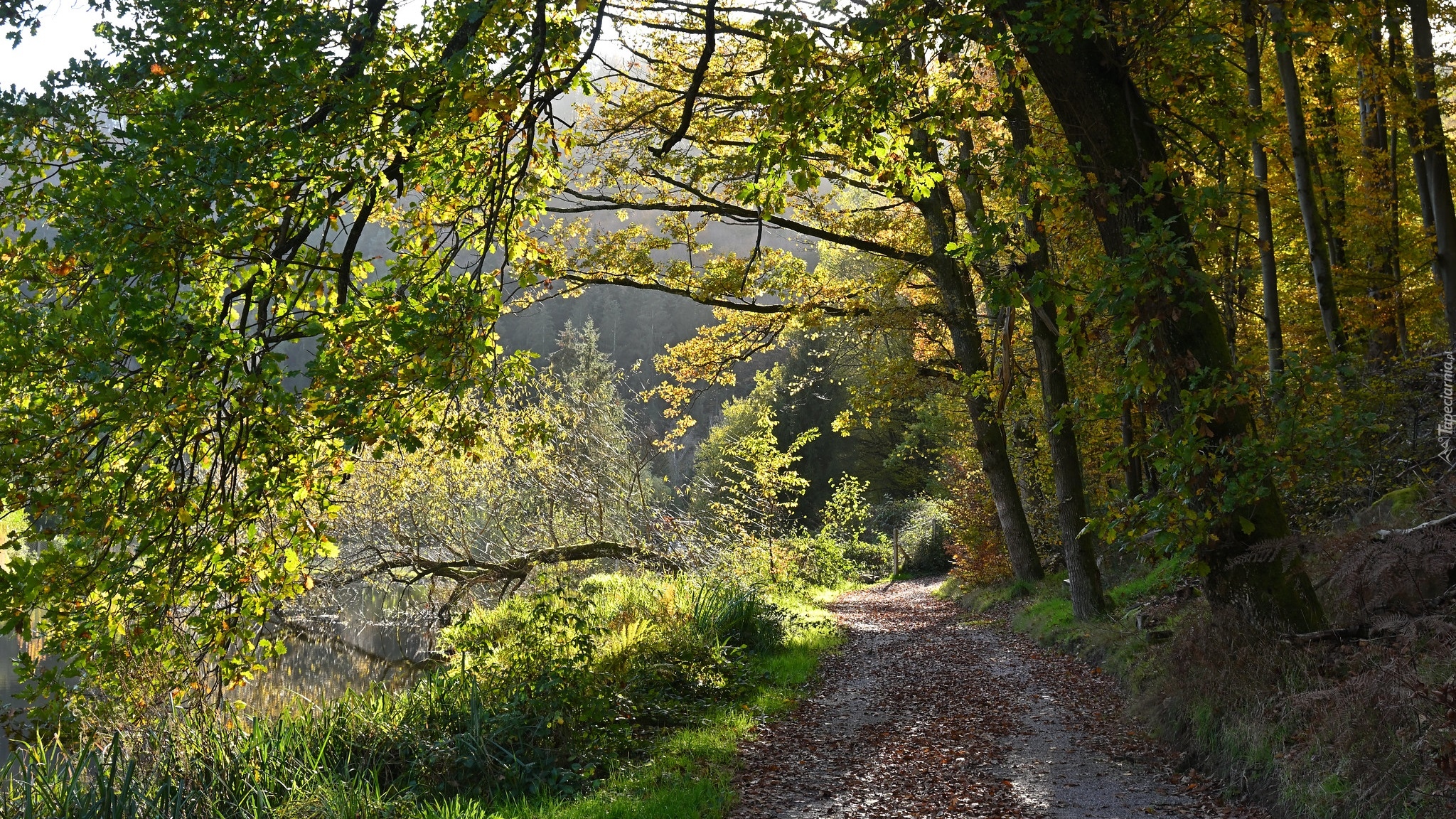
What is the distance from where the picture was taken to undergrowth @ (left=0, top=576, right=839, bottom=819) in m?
5.11

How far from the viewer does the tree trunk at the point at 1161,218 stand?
5.71 m

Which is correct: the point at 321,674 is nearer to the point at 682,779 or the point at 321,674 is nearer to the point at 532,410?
the point at 532,410

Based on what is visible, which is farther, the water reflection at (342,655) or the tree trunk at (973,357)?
the tree trunk at (973,357)

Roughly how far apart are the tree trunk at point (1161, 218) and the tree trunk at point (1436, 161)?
6183mm

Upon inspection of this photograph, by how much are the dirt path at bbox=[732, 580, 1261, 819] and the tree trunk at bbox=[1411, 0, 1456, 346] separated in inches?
236

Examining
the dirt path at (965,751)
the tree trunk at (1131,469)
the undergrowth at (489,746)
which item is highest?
the tree trunk at (1131,469)

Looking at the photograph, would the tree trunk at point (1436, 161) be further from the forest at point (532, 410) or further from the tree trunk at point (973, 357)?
the tree trunk at point (973, 357)

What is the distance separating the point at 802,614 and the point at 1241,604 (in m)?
9.46

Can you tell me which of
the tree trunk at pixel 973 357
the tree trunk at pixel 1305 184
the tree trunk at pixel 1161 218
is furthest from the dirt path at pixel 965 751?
the tree trunk at pixel 1305 184

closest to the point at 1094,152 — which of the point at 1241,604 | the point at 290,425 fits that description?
the point at 1241,604

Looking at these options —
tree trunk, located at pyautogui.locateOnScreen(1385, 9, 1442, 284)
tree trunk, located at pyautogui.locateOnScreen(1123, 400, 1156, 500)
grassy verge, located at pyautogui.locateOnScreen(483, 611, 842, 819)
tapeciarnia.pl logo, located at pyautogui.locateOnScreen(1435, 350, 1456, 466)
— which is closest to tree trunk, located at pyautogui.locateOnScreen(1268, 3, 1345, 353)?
tapeciarnia.pl logo, located at pyautogui.locateOnScreen(1435, 350, 1456, 466)

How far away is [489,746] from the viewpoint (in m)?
6.46

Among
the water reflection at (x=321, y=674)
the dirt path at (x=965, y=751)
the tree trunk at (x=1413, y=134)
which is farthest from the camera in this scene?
the tree trunk at (x=1413, y=134)

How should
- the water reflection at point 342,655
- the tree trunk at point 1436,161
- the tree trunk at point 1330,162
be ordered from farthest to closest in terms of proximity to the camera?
the tree trunk at point 1330,162 → the water reflection at point 342,655 → the tree trunk at point 1436,161
